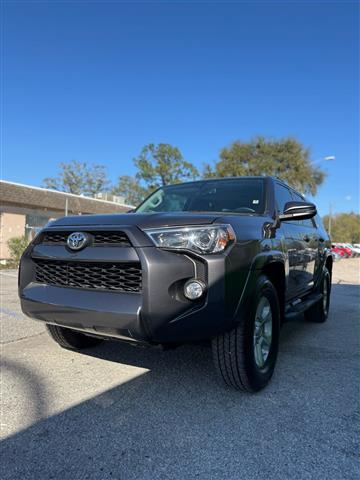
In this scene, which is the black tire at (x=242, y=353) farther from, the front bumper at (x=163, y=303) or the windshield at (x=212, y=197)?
the windshield at (x=212, y=197)

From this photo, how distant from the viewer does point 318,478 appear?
1926mm

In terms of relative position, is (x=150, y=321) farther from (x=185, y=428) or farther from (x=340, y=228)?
(x=340, y=228)

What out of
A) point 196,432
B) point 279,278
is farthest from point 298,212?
point 196,432

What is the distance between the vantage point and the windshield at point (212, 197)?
3.57m

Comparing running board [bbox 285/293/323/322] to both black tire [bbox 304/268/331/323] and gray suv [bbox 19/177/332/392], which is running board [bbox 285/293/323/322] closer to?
gray suv [bbox 19/177/332/392]

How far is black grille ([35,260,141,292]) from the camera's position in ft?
8.09

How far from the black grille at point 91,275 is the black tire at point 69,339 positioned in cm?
78

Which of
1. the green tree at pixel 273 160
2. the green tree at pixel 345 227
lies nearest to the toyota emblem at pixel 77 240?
the green tree at pixel 273 160

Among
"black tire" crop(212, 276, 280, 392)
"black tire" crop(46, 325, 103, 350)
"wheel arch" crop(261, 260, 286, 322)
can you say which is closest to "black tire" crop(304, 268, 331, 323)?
"wheel arch" crop(261, 260, 286, 322)

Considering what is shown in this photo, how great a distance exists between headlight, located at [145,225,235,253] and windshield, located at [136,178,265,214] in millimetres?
1020

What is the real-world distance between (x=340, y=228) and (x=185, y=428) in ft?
262

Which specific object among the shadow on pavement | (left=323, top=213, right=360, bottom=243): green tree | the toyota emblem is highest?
(left=323, top=213, right=360, bottom=243): green tree

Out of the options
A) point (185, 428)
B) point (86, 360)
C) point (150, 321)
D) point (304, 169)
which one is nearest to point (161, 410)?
point (185, 428)

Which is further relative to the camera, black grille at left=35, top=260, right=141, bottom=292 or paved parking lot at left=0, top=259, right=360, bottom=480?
black grille at left=35, top=260, right=141, bottom=292
